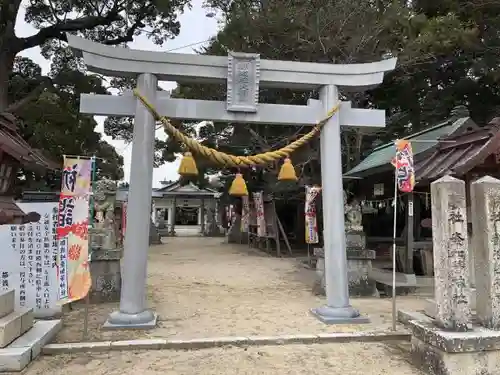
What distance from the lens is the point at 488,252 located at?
17.1 feet

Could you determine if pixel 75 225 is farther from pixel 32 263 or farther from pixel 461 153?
pixel 461 153

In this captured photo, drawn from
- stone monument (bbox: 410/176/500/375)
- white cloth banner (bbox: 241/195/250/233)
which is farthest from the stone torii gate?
white cloth banner (bbox: 241/195/250/233)

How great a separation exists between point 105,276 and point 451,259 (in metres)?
6.95

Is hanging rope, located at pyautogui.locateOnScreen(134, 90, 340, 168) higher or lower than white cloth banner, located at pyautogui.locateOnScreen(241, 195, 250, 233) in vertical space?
higher

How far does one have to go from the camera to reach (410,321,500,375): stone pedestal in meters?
→ 4.83

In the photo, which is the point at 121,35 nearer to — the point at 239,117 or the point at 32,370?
the point at 239,117

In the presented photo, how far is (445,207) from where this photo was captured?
5258mm

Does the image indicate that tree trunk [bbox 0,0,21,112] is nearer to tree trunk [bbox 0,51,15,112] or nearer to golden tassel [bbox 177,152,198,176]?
tree trunk [bbox 0,51,15,112]

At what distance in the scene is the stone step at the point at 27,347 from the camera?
4.94 metres

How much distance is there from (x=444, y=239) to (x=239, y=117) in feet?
12.7

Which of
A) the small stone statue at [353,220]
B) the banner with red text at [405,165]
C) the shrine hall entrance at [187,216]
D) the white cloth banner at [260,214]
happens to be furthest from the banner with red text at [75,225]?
the shrine hall entrance at [187,216]

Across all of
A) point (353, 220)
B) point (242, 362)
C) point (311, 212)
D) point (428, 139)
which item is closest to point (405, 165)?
point (353, 220)

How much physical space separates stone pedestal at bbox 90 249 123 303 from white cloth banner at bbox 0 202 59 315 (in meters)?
1.84

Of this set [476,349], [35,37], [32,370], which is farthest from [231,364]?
[35,37]
